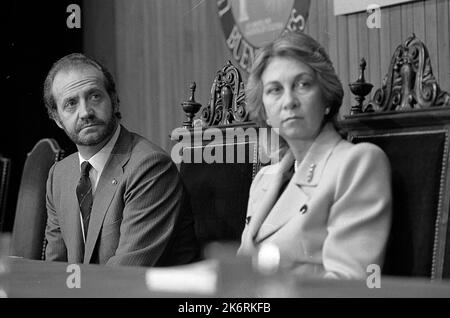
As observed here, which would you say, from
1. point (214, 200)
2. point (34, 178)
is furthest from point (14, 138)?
point (214, 200)

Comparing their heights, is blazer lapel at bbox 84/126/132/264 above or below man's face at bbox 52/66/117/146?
below

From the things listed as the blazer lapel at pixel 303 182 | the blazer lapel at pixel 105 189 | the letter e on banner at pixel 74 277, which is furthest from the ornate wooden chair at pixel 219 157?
the letter e on banner at pixel 74 277

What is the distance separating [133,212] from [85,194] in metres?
0.22

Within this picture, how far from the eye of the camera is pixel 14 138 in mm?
2381

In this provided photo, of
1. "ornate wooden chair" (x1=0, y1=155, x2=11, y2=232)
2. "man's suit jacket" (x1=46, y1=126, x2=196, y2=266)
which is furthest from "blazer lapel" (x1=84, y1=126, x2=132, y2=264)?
"ornate wooden chair" (x1=0, y1=155, x2=11, y2=232)

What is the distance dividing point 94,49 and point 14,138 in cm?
40

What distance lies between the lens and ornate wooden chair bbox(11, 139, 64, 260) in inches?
91.0

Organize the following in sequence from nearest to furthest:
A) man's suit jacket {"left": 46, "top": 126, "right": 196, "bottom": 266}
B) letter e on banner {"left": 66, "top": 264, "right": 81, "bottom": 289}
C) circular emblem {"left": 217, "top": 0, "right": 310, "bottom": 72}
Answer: letter e on banner {"left": 66, "top": 264, "right": 81, "bottom": 289}, man's suit jacket {"left": 46, "top": 126, "right": 196, "bottom": 266}, circular emblem {"left": 217, "top": 0, "right": 310, "bottom": 72}

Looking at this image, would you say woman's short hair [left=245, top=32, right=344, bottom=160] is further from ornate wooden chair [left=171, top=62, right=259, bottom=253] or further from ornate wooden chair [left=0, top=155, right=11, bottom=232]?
ornate wooden chair [left=0, top=155, right=11, bottom=232]

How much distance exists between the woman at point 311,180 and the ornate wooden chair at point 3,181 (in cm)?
101

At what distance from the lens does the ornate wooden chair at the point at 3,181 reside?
2373mm

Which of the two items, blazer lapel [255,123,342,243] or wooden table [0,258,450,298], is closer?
wooden table [0,258,450,298]

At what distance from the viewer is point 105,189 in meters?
1.94
